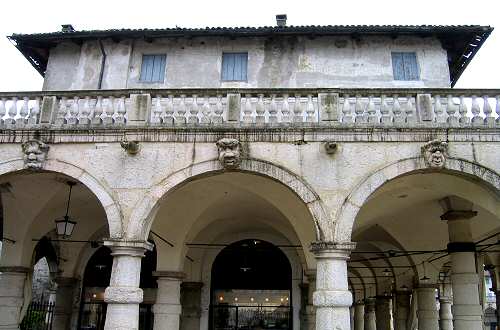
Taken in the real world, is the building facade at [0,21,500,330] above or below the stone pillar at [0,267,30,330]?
above

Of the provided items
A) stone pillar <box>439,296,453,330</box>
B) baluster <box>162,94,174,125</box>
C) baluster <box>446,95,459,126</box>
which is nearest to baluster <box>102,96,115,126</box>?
baluster <box>162,94,174,125</box>

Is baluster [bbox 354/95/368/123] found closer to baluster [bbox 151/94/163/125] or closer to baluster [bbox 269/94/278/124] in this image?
baluster [bbox 269/94/278/124]

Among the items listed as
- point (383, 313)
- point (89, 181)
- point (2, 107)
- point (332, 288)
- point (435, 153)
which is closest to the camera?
point (332, 288)

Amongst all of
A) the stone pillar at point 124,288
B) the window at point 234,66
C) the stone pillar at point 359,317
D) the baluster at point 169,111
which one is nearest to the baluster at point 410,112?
the baluster at point 169,111

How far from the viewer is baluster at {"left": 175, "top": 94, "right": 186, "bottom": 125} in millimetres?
9086

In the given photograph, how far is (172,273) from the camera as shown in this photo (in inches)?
445

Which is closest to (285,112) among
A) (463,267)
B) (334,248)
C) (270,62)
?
(334,248)

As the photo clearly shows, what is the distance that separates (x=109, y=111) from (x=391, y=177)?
5.38m

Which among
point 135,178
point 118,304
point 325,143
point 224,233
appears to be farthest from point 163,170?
point 224,233

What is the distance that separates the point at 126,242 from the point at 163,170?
4.61 ft

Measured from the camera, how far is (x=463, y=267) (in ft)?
35.6

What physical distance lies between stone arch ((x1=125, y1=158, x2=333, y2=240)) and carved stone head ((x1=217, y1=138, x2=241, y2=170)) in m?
0.11

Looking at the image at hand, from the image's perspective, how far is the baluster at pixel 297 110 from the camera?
8961mm

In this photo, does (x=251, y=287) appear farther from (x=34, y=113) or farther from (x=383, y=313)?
(x=383, y=313)
